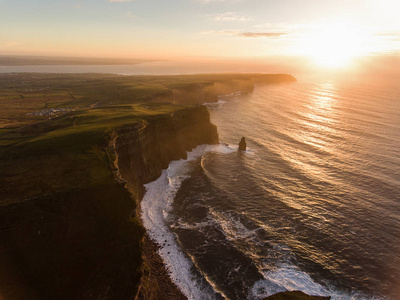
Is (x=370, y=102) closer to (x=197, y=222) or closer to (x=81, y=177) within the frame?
(x=197, y=222)

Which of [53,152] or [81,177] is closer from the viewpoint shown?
[81,177]

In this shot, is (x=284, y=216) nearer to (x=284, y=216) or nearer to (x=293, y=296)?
(x=284, y=216)

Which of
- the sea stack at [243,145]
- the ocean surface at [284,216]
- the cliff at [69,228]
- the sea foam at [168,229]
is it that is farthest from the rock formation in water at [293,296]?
the sea stack at [243,145]

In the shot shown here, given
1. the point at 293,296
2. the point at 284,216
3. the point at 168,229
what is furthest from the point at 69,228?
the point at 284,216

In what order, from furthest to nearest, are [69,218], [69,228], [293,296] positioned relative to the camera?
[69,218] → [293,296] → [69,228]

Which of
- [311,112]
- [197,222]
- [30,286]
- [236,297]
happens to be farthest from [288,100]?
[30,286]

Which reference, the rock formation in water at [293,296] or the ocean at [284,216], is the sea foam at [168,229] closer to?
the ocean at [284,216]

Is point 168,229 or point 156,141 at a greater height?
point 156,141
